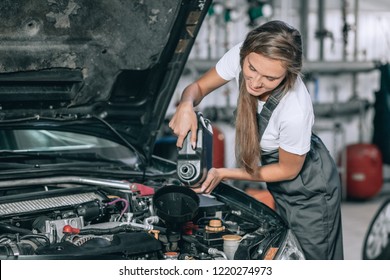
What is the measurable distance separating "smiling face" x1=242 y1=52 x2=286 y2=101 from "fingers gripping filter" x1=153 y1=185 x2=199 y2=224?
44 centimetres

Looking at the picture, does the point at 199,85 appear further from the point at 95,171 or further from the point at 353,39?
the point at 353,39

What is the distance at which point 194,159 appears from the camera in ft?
6.84

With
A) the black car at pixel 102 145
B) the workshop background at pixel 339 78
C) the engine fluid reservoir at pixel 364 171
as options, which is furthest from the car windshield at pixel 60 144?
the engine fluid reservoir at pixel 364 171

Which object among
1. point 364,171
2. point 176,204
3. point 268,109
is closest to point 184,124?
point 176,204

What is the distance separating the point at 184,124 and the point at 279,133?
1.42 ft

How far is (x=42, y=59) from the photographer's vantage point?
230 cm

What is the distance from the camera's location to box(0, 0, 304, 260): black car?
1.98 m

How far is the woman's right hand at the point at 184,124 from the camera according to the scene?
2090mm

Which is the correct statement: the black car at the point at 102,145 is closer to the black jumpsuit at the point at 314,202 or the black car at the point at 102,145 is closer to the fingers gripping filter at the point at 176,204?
the fingers gripping filter at the point at 176,204

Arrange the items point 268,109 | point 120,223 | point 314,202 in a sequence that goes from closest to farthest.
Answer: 1. point 120,223
2. point 268,109
3. point 314,202

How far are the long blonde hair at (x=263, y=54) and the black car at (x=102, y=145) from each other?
0.22 meters

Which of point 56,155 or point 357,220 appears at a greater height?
point 56,155

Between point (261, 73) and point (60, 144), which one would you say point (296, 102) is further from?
point (60, 144)

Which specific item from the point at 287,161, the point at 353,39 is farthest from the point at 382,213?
the point at 353,39
